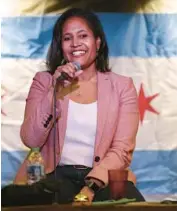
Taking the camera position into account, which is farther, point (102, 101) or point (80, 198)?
point (102, 101)

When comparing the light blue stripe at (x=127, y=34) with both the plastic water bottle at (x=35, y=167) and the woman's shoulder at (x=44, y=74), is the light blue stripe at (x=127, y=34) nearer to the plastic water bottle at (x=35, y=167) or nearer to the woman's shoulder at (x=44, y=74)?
the woman's shoulder at (x=44, y=74)

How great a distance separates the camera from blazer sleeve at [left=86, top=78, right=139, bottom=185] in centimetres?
245

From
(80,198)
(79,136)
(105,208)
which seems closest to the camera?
(105,208)

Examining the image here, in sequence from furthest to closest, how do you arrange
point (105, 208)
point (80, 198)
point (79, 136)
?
point (79, 136) < point (80, 198) < point (105, 208)

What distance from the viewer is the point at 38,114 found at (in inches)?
96.6

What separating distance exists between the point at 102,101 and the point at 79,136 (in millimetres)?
176

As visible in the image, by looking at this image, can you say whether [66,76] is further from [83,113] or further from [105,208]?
[105,208]

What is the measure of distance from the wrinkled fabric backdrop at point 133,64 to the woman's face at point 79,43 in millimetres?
69

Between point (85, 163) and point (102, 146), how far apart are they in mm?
98

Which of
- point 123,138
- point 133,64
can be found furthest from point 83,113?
A: point 133,64

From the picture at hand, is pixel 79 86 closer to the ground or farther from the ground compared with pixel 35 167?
farther from the ground

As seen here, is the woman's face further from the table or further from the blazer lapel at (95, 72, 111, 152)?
the table

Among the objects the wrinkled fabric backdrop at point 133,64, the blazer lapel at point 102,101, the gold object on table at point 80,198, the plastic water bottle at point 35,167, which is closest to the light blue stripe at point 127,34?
the wrinkled fabric backdrop at point 133,64

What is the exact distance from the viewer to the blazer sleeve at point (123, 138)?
2445 mm
